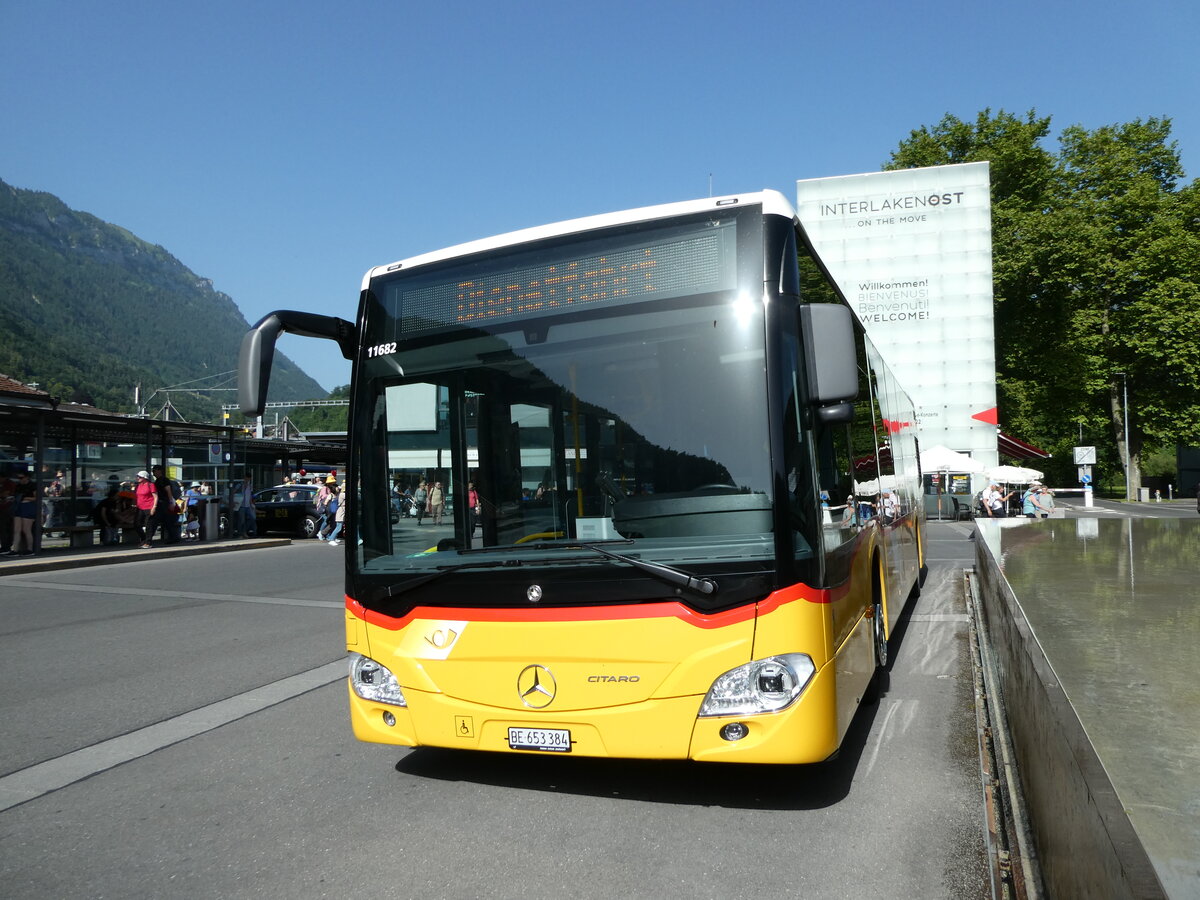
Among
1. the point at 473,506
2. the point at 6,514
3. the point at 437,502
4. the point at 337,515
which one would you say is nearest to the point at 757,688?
the point at 473,506

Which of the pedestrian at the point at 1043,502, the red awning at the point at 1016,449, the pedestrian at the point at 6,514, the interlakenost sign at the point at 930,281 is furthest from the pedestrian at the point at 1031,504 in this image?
the pedestrian at the point at 6,514

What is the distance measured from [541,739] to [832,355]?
83.1 inches

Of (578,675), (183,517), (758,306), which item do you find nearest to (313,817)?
(578,675)

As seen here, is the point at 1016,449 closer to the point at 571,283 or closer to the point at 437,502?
the point at 571,283

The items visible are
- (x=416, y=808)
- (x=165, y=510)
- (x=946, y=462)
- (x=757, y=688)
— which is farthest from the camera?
(x=946, y=462)

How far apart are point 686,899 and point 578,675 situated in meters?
Answer: 1.08

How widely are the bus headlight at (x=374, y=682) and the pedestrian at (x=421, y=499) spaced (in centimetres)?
74

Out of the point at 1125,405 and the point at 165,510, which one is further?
the point at 1125,405

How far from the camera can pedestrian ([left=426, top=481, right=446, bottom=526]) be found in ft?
16.1

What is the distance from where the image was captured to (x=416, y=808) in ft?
14.7

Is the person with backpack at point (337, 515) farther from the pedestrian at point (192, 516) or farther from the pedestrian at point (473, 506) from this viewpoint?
the pedestrian at point (473, 506)

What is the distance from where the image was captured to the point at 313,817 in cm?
438

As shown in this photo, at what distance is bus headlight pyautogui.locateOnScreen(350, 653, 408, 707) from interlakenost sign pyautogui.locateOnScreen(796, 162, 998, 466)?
25.2 m

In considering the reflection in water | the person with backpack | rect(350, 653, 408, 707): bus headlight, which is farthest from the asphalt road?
the person with backpack
